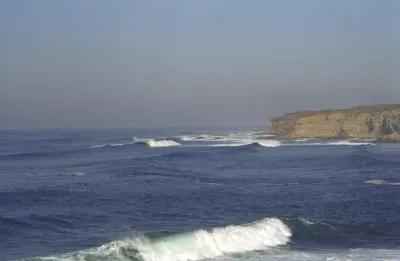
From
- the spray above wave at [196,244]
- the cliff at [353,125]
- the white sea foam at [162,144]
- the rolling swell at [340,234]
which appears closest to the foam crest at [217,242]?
the spray above wave at [196,244]

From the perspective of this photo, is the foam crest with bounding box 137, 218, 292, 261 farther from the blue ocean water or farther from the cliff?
the cliff

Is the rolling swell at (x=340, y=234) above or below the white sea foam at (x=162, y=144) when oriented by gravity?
below

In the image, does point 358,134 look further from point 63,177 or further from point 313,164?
point 63,177

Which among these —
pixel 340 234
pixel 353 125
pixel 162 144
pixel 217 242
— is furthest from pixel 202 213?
pixel 353 125

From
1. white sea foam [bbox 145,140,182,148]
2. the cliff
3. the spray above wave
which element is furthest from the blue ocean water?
white sea foam [bbox 145,140,182,148]

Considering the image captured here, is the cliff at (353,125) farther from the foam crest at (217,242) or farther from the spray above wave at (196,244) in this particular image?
the spray above wave at (196,244)

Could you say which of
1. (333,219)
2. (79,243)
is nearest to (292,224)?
(333,219)
